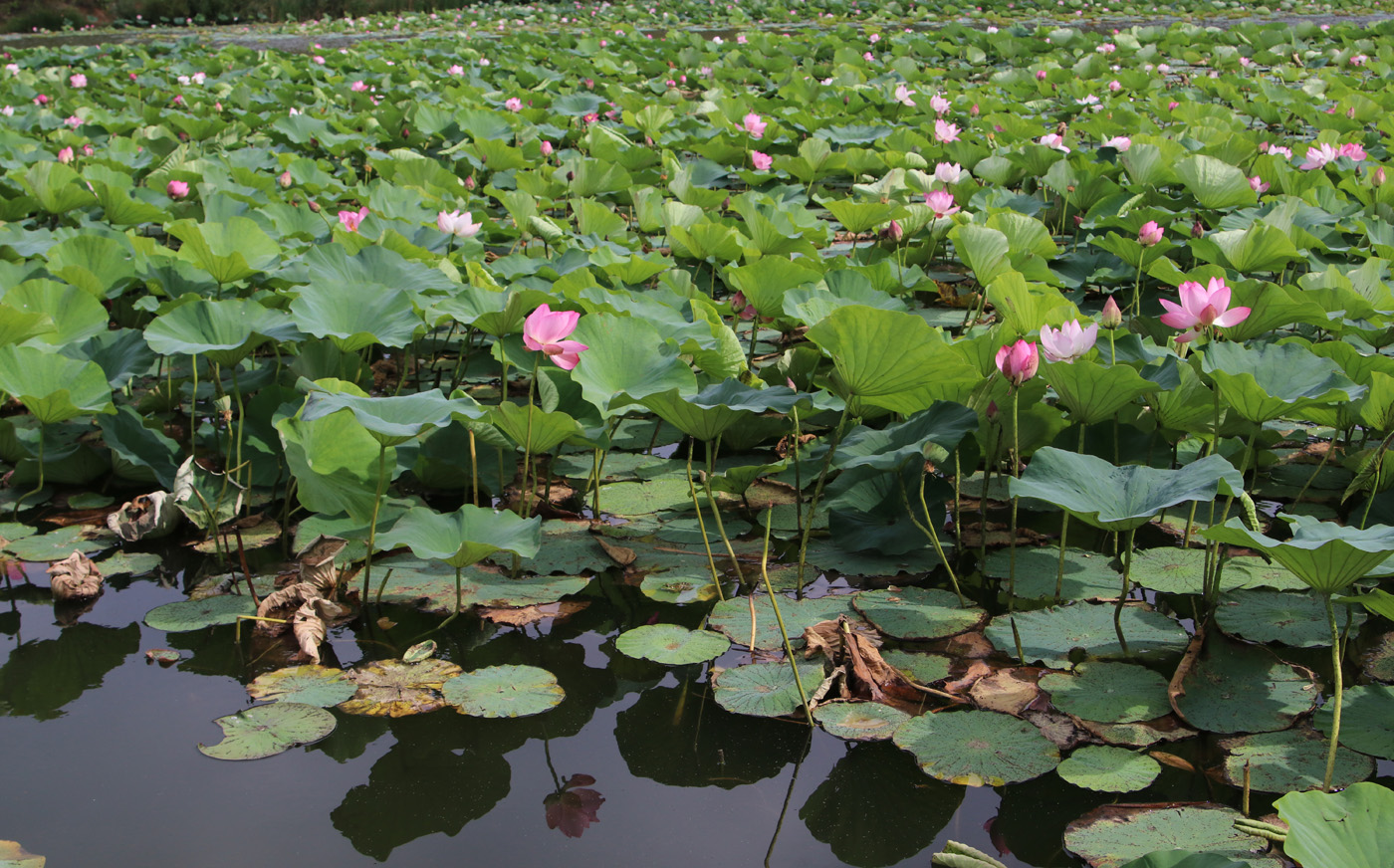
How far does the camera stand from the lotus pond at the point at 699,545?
115 centimetres

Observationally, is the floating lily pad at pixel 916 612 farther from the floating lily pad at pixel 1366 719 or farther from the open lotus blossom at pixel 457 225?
the open lotus blossom at pixel 457 225

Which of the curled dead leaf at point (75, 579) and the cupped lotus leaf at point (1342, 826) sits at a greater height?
the cupped lotus leaf at point (1342, 826)

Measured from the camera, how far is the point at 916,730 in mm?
1267

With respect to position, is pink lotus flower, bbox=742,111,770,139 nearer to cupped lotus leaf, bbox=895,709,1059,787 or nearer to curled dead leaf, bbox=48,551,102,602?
curled dead leaf, bbox=48,551,102,602

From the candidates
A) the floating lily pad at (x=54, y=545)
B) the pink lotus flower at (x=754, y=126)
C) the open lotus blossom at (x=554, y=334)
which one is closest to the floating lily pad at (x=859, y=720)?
the open lotus blossom at (x=554, y=334)

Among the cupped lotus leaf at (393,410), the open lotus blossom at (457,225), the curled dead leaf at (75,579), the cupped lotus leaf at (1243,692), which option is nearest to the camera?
the cupped lotus leaf at (1243,692)

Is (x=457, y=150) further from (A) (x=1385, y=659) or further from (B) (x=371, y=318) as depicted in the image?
(A) (x=1385, y=659)

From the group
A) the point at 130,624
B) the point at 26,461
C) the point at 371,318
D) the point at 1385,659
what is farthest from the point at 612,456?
the point at 1385,659

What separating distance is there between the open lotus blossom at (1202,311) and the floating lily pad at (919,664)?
29.2 inches

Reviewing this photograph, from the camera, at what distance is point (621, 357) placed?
Answer: 1793mm

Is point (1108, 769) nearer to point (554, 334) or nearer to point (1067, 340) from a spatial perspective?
point (1067, 340)

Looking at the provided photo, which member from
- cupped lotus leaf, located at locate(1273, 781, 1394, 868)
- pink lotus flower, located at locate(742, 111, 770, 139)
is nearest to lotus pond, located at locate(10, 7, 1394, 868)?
cupped lotus leaf, located at locate(1273, 781, 1394, 868)

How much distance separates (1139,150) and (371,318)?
2.46 meters

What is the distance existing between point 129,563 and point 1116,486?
161 cm
